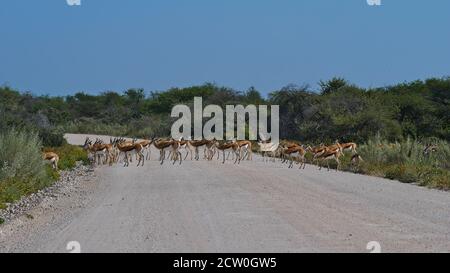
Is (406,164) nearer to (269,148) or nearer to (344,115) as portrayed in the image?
(269,148)

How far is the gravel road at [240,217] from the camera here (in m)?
11.6

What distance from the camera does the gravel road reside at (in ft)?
38.0

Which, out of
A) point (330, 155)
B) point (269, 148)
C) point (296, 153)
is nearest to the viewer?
point (330, 155)

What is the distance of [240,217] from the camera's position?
14562mm

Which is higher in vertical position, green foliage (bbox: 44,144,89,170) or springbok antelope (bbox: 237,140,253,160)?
springbok antelope (bbox: 237,140,253,160)

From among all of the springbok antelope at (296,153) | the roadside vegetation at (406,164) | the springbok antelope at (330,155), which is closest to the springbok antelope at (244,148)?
the springbok antelope at (296,153)

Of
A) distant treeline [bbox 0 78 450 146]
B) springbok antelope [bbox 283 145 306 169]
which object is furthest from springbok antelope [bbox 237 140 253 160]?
distant treeline [bbox 0 78 450 146]

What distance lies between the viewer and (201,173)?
→ 85.9 ft

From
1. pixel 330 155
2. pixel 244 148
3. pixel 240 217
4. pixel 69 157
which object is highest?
pixel 240 217

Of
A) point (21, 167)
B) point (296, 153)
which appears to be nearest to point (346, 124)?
point (296, 153)

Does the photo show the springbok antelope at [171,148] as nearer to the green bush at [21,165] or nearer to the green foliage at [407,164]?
the green foliage at [407,164]

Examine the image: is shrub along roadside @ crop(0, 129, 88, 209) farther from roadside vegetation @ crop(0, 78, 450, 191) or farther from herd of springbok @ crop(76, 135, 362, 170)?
herd of springbok @ crop(76, 135, 362, 170)
